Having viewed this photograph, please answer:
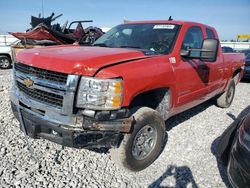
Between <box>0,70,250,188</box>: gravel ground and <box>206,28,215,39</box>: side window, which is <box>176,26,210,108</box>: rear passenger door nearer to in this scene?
<box>206,28,215,39</box>: side window

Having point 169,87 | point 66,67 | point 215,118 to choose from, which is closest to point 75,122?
point 66,67

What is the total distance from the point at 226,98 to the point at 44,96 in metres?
4.85

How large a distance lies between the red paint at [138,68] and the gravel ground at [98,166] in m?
0.67

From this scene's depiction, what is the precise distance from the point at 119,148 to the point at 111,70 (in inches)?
37.1

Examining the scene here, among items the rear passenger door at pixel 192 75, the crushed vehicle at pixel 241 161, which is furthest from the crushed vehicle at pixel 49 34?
the crushed vehicle at pixel 241 161

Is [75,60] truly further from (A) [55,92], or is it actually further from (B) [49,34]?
(B) [49,34]

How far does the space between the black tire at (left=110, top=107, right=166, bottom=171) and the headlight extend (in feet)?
1.57

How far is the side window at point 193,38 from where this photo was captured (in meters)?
4.07

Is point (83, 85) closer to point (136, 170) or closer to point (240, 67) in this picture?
point (136, 170)

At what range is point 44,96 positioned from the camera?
116 inches

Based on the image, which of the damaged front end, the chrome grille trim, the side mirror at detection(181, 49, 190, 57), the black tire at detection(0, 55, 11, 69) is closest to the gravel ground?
the damaged front end

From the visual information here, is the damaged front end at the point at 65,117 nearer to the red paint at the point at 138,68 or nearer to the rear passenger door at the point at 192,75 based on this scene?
the red paint at the point at 138,68

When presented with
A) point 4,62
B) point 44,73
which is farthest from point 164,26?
point 4,62

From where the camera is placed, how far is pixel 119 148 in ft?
9.99
